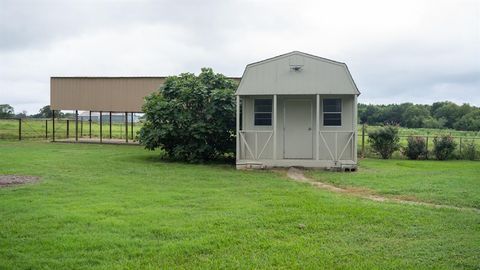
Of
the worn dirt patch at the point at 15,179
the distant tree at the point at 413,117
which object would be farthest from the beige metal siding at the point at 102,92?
the distant tree at the point at 413,117

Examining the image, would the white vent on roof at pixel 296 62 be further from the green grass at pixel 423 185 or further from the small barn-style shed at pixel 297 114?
the green grass at pixel 423 185

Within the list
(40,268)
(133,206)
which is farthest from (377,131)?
(40,268)

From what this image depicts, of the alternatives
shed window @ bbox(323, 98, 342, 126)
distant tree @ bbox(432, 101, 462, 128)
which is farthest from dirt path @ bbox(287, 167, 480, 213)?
distant tree @ bbox(432, 101, 462, 128)

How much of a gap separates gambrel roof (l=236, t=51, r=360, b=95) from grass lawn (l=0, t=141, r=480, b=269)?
5811mm

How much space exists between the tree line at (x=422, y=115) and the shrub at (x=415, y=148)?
92.0 ft

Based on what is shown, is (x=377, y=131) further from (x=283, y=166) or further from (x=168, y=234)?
(x=168, y=234)

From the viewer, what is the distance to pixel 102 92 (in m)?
28.1

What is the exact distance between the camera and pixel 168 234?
6469mm

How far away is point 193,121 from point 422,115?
45377 mm

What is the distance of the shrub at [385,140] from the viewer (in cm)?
2256

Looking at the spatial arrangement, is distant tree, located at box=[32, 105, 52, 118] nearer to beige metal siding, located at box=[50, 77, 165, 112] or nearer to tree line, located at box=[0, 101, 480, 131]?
tree line, located at box=[0, 101, 480, 131]

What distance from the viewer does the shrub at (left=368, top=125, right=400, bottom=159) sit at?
2256cm

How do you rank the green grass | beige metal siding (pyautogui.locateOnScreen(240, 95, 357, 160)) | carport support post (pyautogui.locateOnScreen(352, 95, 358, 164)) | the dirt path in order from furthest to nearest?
beige metal siding (pyautogui.locateOnScreen(240, 95, 357, 160)), carport support post (pyautogui.locateOnScreen(352, 95, 358, 164)), the green grass, the dirt path

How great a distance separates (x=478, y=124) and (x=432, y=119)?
7.66 m
